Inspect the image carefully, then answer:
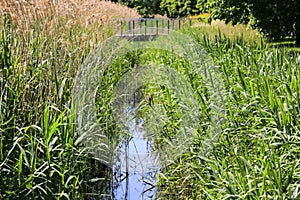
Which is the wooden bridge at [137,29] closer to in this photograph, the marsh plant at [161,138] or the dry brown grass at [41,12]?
the dry brown grass at [41,12]

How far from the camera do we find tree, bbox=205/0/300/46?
34.7ft

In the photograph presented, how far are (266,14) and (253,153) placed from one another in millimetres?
7470

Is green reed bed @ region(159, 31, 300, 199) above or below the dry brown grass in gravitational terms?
below

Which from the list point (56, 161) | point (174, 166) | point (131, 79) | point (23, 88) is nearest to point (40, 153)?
point (56, 161)

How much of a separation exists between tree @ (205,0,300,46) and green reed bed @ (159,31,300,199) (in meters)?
5.64

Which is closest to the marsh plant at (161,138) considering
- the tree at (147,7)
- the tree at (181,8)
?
the tree at (181,8)

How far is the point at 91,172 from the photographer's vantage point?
4.44 meters

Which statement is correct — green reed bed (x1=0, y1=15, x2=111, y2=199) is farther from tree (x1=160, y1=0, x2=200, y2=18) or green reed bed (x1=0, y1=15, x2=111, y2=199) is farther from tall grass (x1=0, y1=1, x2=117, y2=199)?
tree (x1=160, y1=0, x2=200, y2=18)

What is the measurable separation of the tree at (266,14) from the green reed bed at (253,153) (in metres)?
5.64

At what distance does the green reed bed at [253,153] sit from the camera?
2.90m

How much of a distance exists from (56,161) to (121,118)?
197cm

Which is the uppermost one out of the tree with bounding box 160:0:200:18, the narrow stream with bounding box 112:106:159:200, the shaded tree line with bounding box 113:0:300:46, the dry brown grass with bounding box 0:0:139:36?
the dry brown grass with bounding box 0:0:139:36

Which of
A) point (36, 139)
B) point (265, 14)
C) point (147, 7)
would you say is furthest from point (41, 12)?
point (147, 7)

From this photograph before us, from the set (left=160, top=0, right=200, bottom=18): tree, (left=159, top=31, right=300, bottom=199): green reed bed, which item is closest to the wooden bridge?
(left=160, top=0, right=200, bottom=18): tree
